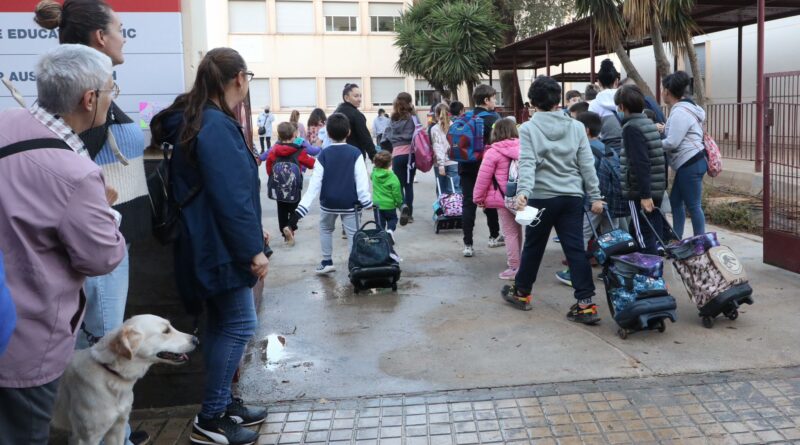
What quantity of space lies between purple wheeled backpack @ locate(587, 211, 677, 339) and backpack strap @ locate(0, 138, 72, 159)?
385 cm

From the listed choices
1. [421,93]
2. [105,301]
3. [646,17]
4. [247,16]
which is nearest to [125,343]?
[105,301]

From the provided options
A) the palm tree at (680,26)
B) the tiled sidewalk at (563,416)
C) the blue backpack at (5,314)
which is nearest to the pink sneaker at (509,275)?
the tiled sidewalk at (563,416)

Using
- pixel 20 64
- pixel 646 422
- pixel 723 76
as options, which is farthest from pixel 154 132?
pixel 723 76

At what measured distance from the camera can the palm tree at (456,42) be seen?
23.5m

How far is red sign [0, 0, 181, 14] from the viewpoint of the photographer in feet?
13.4

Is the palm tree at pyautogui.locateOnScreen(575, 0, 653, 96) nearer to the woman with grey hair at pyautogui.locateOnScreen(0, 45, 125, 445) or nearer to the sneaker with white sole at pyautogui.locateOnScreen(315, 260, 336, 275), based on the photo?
the sneaker with white sole at pyautogui.locateOnScreen(315, 260, 336, 275)

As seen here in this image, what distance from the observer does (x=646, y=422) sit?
3.85 m

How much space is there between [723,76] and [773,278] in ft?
45.0

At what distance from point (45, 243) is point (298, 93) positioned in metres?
38.0

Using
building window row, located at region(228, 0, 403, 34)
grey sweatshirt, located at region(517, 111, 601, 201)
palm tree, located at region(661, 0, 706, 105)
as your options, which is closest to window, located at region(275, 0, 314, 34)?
building window row, located at region(228, 0, 403, 34)

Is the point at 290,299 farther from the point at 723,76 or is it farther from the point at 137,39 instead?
the point at 723,76

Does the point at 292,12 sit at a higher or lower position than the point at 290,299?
higher

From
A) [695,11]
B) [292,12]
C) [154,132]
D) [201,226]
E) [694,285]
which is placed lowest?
[694,285]

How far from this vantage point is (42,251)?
2309 millimetres
